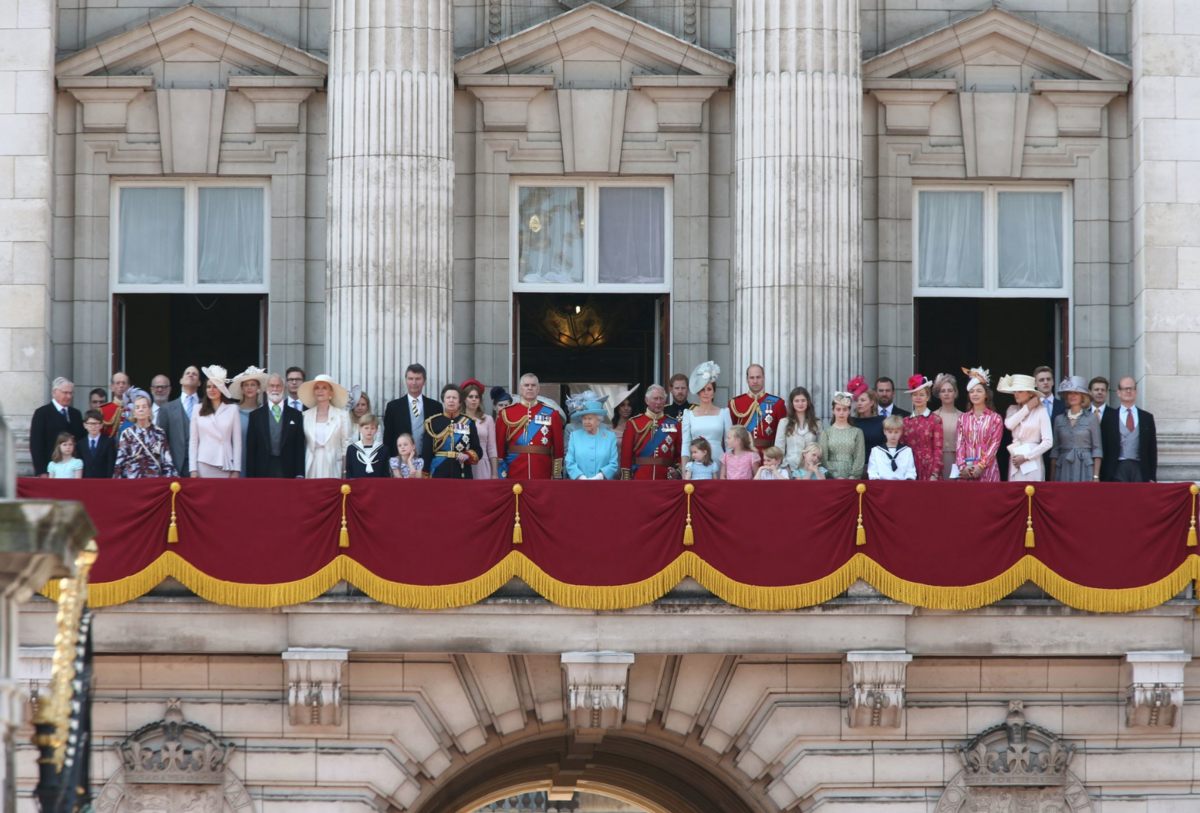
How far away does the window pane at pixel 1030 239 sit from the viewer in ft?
102

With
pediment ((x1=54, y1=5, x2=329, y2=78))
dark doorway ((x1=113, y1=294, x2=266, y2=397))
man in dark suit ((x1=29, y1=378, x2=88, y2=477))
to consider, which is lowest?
man in dark suit ((x1=29, y1=378, x2=88, y2=477))

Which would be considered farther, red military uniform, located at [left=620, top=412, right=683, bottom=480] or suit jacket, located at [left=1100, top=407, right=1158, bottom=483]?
suit jacket, located at [left=1100, top=407, right=1158, bottom=483]

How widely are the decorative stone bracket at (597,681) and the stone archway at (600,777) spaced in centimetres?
225

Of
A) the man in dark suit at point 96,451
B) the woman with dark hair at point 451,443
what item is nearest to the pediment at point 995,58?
the woman with dark hair at point 451,443

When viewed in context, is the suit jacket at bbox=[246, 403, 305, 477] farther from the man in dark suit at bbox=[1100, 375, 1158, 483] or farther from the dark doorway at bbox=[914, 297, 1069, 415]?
the man in dark suit at bbox=[1100, 375, 1158, 483]

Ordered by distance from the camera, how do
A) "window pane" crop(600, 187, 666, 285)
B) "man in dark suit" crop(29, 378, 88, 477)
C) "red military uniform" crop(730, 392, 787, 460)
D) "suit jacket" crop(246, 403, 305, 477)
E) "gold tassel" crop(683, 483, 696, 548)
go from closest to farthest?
1. "gold tassel" crop(683, 483, 696, 548)
2. "suit jacket" crop(246, 403, 305, 477)
3. "man in dark suit" crop(29, 378, 88, 477)
4. "red military uniform" crop(730, 392, 787, 460)
5. "window pane" crop(600, 187, 666, 285)

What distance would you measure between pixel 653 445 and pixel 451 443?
98.2 inches

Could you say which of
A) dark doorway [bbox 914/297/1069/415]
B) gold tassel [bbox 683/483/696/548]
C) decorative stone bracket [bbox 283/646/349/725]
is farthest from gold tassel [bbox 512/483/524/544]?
dark doorway [bbox 914/297/1069/415]

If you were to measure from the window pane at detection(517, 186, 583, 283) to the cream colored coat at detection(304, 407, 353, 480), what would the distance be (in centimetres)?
464

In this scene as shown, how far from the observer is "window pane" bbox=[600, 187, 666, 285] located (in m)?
30.9

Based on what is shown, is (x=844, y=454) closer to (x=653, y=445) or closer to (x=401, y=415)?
(x=653, y=445)

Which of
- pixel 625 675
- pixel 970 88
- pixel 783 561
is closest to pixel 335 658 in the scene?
pixel 625 675

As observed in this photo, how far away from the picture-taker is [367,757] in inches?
1032

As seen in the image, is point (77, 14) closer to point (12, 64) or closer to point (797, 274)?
point (12, 64)
